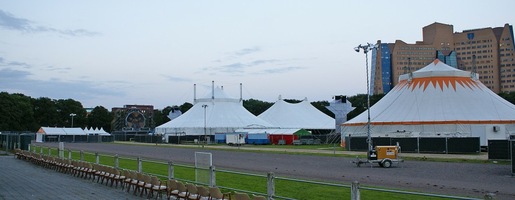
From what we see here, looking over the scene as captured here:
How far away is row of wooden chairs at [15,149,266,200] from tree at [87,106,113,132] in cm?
11374

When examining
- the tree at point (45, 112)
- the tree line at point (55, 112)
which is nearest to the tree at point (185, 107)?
the tree line at point (55, 112)

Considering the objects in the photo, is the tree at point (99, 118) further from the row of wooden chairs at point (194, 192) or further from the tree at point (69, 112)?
the row of wooden chairs at point (194, 192)

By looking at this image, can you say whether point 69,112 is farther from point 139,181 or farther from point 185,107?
point 139,181

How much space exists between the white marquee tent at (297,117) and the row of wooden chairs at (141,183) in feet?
211

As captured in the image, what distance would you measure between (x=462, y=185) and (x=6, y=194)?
49.2 ft

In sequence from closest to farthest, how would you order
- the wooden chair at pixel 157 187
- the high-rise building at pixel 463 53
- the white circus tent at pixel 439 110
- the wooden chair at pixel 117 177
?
the wooden chair at pixel 157 187 < the wooden chair at pixel 117 177 < the white circus tent at pixel 439 110 < the high-rise building at pixel 463 53

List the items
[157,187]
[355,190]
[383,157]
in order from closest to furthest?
[355,190]
[157,187]
[383,157]

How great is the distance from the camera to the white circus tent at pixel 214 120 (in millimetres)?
85625

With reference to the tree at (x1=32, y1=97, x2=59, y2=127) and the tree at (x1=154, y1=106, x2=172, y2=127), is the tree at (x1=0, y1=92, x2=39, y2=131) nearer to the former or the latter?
the tree at (x1=32, y1=97, x2=59, y2=127)

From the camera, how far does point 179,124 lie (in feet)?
289

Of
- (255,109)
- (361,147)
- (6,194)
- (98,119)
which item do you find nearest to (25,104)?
(98,119)

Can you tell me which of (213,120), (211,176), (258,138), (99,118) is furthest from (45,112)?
(211,176)

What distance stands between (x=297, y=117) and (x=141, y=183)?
258 feet

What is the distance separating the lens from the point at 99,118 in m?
139
